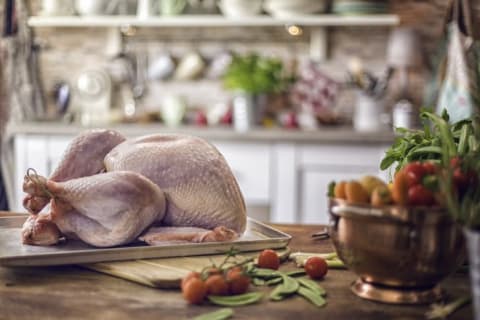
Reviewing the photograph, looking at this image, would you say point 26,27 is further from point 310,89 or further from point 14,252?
point 14,252

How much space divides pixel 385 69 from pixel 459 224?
2906mm

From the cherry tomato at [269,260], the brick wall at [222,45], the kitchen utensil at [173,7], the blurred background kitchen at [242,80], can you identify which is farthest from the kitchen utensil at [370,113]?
the cherry tomato at [269,260]

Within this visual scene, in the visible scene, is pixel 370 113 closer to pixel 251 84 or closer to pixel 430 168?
pixel 251 84

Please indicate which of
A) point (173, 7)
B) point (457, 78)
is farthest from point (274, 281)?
point (173, 7)

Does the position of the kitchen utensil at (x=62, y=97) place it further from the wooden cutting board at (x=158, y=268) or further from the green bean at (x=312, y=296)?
the green bean at (x=312, y=296)

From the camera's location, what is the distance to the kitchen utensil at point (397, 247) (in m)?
0.87

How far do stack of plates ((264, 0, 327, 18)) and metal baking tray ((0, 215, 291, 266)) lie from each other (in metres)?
2.30

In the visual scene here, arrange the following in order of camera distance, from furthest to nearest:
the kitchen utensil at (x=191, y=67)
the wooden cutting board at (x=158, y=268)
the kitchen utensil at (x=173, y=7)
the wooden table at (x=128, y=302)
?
1. the kitchen utensil at (x=191, y=67)
2. the kitchen utensil at (x=173, y=7)
3. the wooden cutting board at (x=158, y=268)
4. the wooden table at (x=128, y=302)

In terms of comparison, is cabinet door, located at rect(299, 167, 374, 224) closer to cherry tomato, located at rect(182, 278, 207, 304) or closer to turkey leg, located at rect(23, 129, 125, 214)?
turkey leg, located at rect(23, 129, 125, 214)

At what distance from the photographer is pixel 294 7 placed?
337 centimetres

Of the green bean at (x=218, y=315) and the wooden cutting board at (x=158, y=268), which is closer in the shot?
the green bean at (x=218, y=315)

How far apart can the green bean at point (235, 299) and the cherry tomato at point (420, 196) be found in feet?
0.77

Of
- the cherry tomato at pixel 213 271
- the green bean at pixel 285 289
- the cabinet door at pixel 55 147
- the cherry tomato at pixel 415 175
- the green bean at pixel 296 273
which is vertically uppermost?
the cherry tomato at pixel 415 175

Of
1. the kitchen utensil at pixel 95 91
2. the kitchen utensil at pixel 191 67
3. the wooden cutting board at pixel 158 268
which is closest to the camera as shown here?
the wooden cutting board at pixel 158 268
